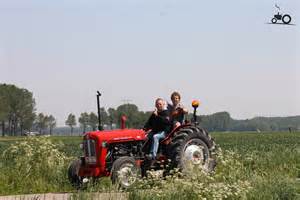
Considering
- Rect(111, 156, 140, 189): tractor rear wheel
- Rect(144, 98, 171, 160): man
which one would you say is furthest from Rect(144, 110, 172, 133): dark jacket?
Rect(111, 156, 140, 189): tractor rear wheel

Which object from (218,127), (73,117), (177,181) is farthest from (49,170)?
(218,127)

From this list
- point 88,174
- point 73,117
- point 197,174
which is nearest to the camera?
point 197,174

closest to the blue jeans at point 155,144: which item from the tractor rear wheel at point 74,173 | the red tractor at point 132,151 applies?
the red tractor at point 132,151

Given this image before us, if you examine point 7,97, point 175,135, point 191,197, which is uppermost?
point 7,97

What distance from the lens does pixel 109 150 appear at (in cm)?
1195

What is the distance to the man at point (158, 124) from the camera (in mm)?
11914

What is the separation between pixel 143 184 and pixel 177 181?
79 cm

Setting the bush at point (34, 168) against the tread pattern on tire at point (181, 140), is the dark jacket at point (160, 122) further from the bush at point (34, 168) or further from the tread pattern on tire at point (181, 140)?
the bush at point (34, 168)

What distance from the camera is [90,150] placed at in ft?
39.4

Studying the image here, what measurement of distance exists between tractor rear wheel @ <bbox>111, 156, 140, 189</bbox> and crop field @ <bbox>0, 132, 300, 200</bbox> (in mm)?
250

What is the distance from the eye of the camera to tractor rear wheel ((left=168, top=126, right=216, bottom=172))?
39.2ft

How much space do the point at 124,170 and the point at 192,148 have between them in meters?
1.90

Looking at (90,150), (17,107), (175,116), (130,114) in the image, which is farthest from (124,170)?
(17,107)

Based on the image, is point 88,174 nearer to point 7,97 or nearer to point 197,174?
point 197,174
